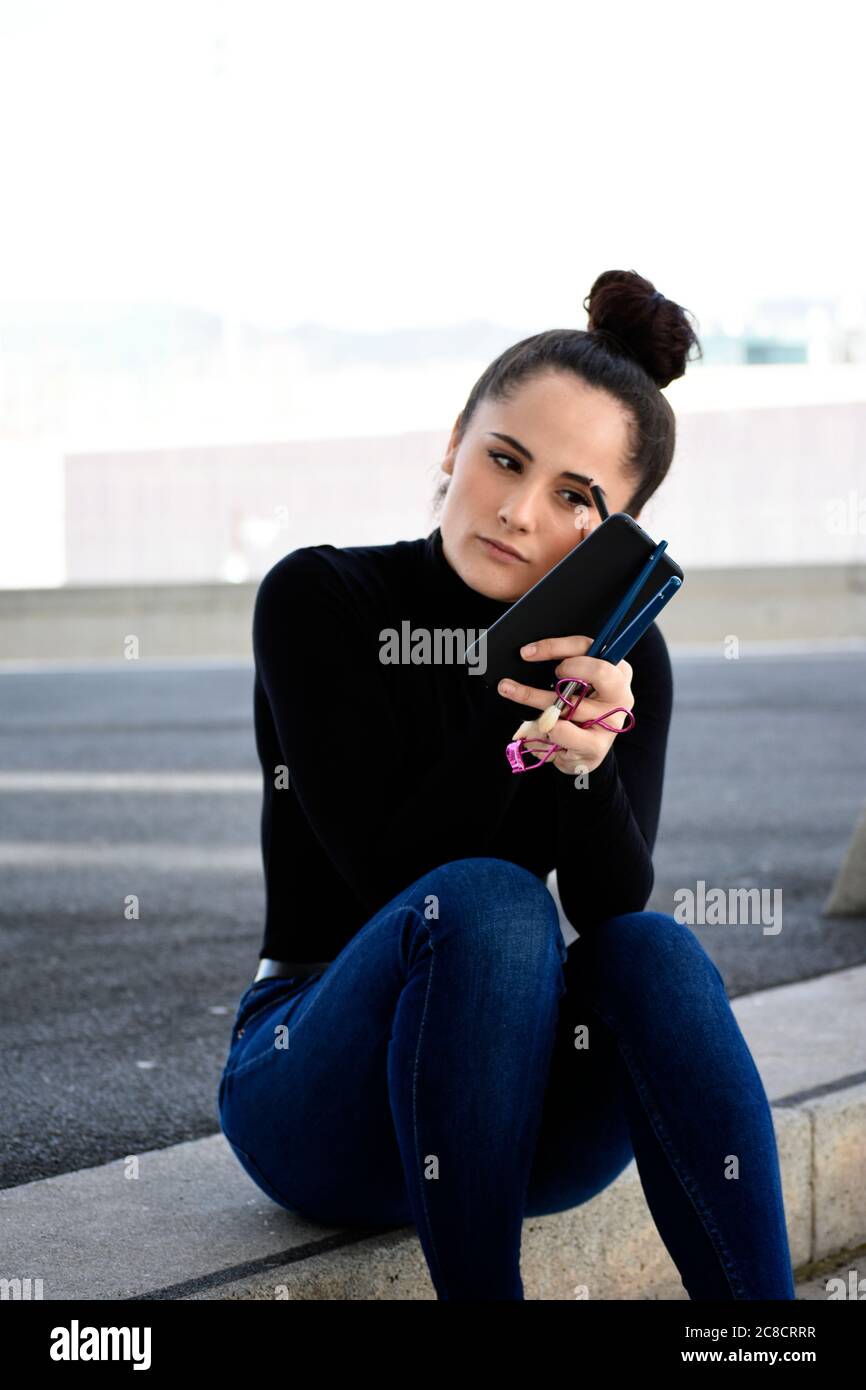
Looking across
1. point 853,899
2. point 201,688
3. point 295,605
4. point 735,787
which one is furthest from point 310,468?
point 295,605

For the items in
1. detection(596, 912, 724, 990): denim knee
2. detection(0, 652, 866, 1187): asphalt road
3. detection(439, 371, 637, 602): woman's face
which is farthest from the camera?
detection(0, 652, 866, 1187): asphalt road

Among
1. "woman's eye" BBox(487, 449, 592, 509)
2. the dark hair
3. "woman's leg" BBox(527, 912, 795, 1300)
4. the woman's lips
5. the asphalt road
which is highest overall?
the dark hair

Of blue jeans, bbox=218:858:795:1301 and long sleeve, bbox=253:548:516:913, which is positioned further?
long sleeve, bbox=253:548:516:913

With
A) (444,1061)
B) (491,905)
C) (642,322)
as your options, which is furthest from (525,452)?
(444,1061)

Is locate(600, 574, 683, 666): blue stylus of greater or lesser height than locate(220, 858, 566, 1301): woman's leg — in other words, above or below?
above

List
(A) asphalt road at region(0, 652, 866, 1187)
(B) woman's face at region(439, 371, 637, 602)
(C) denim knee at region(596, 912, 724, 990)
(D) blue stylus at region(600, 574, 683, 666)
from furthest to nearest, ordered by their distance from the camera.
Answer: (A) asphalt road at region(0, 652, 866, 1187) → (B) woman's face at region(439, 371, 637, 602) → (D) blue stylus at region(600, 574, 683, 666) → (C) denim knee at region(596, 912, 724, 990)

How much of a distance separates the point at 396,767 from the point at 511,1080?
22.8 inches

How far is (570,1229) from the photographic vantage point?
290 centimetres

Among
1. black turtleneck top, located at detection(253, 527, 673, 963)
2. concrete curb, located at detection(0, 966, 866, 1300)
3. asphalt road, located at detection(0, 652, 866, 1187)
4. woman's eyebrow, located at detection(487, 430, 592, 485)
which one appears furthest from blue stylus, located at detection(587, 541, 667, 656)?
asphalt road, located at detection(0, 652, 866, 1187)

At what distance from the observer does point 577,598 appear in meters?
2.55

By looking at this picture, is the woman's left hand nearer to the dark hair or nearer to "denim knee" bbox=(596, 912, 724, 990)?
"denim knee" bbox=(596, 912, 724, 990)

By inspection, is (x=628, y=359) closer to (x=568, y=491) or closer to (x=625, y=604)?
(x=568, y=491)

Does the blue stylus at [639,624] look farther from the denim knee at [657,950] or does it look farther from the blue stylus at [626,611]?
the denim knee at [657,950]

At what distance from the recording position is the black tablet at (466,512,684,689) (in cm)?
251
